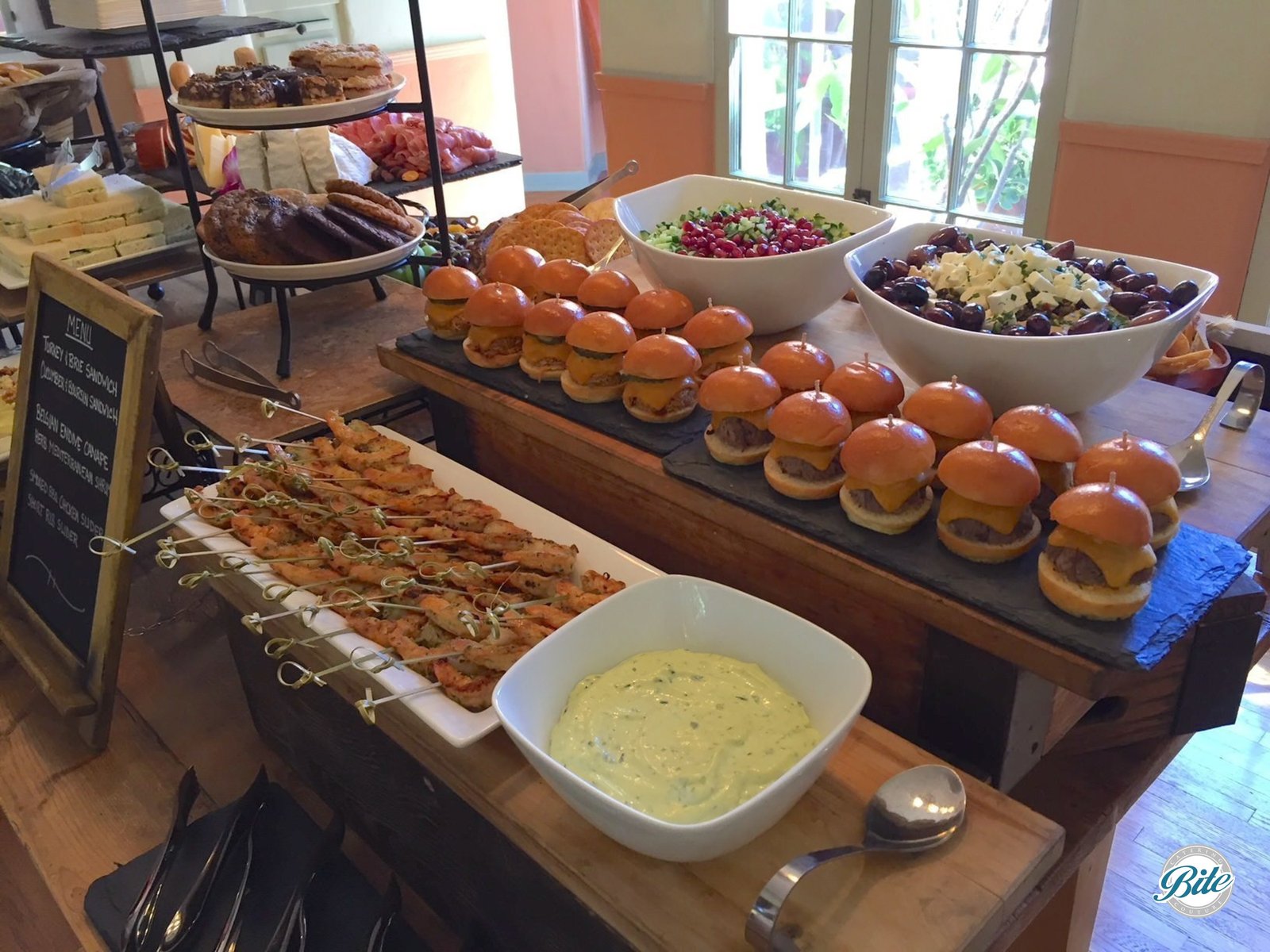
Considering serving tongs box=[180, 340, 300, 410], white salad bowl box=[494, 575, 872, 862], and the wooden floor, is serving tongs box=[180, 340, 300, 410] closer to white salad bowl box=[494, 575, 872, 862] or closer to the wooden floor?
the wooden floor

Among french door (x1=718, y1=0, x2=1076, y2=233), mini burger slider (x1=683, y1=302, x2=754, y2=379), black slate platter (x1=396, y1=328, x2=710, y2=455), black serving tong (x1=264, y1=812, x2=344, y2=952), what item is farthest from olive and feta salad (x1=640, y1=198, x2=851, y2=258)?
french door (x1=718, y1=0, x2=1076, y2=233)

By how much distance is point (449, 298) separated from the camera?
1334mm

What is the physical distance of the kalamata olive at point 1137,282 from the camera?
1038mm

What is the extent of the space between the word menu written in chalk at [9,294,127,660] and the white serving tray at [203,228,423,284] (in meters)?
0.25

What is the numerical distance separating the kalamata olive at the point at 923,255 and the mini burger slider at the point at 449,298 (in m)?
0.56

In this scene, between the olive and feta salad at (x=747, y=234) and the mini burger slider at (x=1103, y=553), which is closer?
the mini burger slider at (x=1103, y=553)

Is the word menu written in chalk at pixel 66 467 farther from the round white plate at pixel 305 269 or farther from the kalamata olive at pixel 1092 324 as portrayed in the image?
the kalamata olive at pixel 1092 324

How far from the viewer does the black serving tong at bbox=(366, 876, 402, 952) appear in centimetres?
90

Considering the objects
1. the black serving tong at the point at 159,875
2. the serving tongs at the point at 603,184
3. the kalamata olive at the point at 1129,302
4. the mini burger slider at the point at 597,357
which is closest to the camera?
the black serving tong at the point at 159,875

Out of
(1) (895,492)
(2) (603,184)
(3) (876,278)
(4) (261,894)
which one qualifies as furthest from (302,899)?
(2) (603,184)

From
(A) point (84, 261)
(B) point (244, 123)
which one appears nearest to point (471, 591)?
(B) point (244, 123)

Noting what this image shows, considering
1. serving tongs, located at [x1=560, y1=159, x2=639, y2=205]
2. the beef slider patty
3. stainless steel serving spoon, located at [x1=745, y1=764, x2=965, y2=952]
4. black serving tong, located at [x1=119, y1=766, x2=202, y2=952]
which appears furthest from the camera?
serving tongs, located at [x1=560, y1=159, x2=639, y2=205]

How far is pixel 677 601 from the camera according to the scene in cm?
88

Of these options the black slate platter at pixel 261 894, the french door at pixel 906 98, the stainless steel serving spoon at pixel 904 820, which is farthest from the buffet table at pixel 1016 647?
the french door at pixel 906 98
